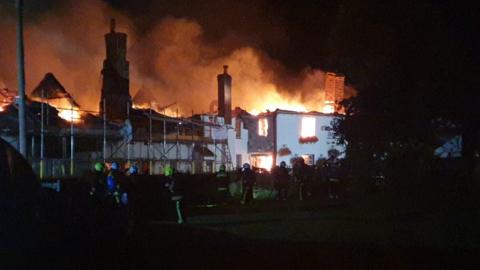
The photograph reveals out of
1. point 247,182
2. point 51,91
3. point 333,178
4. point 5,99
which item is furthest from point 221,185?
point 51,91

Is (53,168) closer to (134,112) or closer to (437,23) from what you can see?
(134,112)

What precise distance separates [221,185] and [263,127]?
17210 millimetres

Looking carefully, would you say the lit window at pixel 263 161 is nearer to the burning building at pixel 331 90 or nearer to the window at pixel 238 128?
the window at pixel 238 128

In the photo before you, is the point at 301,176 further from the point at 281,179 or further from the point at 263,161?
the point at 263,161

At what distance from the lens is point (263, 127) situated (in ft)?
132

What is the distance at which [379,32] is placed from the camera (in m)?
18.6

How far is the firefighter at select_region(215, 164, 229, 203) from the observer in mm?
22953

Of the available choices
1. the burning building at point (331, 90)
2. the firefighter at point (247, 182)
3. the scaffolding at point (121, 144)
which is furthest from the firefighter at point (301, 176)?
the burning building at point (331, 90)

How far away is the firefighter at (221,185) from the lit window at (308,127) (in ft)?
57.3

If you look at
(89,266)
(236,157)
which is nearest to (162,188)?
(89,266)

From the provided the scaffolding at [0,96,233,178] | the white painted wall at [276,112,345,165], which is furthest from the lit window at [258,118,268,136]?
the scaffolding at [0,96,233,178]

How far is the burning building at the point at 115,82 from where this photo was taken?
111ft

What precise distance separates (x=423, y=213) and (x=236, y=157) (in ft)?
75.9

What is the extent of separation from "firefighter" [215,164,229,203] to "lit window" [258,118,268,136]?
16.3m
